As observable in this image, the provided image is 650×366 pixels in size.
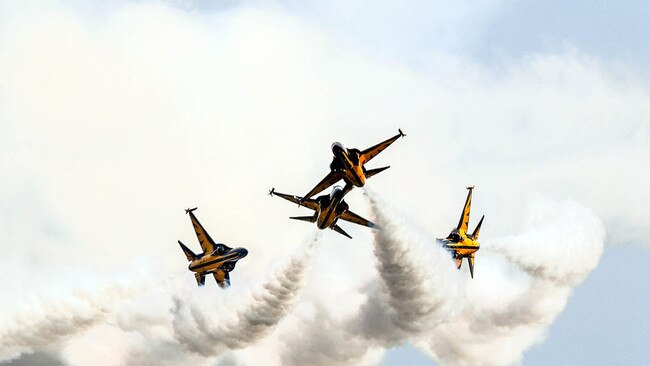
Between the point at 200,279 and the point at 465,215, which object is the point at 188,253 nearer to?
the point at 200,279

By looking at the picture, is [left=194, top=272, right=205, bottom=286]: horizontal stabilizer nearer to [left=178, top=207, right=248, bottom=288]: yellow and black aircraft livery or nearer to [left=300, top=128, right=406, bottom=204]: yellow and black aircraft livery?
[left=178, top=207, right=248, bottom=288]: yellow and black aircraft livery

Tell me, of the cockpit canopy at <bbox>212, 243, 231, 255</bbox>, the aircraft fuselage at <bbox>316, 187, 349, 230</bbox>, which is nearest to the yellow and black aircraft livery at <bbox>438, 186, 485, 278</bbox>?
the aircraft fuselage at <bbox>316, 187, 349, 230</bbox>

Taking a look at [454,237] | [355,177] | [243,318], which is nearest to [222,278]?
[243,318]

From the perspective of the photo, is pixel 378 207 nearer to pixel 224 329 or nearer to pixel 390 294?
pixel 390 294

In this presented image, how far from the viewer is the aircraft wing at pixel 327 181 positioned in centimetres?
7244

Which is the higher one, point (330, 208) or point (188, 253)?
point (188, 253)

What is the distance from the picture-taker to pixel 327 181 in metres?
74.2

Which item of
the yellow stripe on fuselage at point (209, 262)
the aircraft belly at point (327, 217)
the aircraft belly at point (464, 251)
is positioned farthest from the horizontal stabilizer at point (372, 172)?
the aircraft belly at point (464, 251)

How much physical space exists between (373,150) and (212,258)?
2721cm

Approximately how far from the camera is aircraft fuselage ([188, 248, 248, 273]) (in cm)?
8851

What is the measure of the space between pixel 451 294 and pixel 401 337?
26.1ft

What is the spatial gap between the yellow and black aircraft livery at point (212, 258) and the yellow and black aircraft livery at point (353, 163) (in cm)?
2021

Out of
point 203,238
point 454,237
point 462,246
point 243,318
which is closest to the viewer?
point 243,318

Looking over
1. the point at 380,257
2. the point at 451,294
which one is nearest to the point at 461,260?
the point at 451,294
